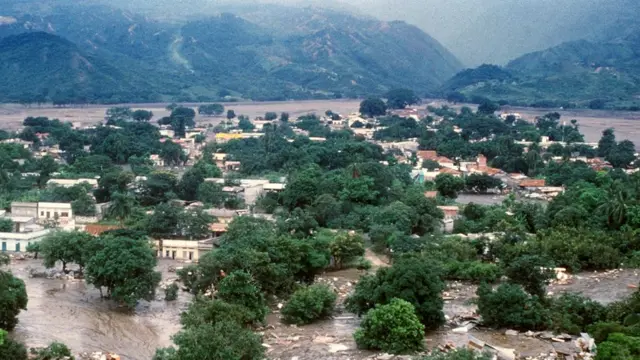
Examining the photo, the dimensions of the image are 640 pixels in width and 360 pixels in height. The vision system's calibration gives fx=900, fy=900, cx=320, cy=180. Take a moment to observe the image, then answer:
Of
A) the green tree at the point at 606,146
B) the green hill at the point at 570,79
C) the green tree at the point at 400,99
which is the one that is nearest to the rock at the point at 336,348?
the green tree at the point at 606,146

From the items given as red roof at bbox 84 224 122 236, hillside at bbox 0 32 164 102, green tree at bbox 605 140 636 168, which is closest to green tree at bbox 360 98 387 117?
hillside at bbox 0 32 164 102

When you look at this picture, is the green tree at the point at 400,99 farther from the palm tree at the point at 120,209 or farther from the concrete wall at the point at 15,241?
the concrete wall at the point at 15,241

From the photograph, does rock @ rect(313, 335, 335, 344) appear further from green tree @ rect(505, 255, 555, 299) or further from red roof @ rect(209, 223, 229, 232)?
red roof @ rect(209, 223, 229, 232)

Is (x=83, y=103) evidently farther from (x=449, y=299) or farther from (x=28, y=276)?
(x=449, y=299)

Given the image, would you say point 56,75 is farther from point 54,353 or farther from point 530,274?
point 54,353

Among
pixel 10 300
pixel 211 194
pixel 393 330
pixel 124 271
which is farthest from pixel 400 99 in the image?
pixel 10 300
